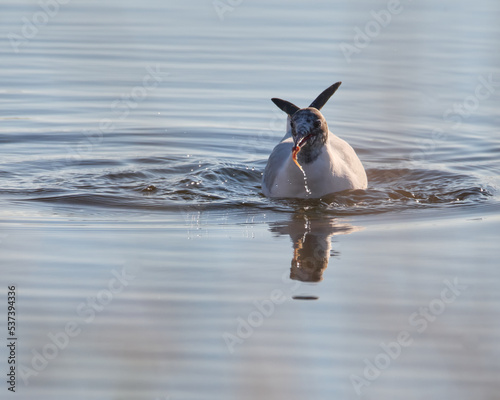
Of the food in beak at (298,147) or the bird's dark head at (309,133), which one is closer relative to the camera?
the food in beak at (298,147)

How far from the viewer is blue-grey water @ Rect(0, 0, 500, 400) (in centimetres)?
407

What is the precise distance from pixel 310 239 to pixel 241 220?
69 centimetres

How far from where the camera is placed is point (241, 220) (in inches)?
264

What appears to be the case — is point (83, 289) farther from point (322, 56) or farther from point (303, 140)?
point (322, 56)

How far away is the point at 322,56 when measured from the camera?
43.7 feet

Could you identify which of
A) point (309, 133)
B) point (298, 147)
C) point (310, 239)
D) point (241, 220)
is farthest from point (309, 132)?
point (310, 239)

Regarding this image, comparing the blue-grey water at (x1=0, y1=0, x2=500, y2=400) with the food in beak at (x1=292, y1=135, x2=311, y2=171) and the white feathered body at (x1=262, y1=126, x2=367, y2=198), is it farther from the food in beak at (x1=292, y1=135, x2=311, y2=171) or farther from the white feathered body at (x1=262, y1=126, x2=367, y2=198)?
the food in beak at (x1=292, y1=135, x2=311, y2=171)

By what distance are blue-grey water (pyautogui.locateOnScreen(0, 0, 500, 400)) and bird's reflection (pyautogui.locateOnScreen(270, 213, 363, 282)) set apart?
1.0 inches

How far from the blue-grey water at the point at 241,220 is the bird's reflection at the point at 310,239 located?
26 millimetres

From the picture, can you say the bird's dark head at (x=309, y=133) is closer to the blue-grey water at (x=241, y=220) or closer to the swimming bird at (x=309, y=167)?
the swimming bird at (x=309, y=167)

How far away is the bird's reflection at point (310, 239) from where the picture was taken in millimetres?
5449

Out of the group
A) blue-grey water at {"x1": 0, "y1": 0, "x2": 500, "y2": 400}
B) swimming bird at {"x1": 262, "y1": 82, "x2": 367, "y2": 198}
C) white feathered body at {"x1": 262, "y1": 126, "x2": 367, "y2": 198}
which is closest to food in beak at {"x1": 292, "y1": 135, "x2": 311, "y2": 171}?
swimming bird at {"x1": 262, "y1": 82, "x2": 367, "y2": 198}

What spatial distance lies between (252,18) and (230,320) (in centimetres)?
1312

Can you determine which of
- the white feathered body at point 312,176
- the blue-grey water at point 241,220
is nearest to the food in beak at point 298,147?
the white feathered body at point 312,176
